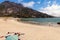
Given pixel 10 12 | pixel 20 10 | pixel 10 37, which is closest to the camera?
pixel 10 37

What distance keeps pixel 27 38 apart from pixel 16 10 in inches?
1408

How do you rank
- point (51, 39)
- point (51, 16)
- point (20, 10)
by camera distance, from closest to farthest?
point (51, 39) < point (51, 16) < point (20, 10)

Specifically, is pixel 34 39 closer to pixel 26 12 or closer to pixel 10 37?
pixel 10 37

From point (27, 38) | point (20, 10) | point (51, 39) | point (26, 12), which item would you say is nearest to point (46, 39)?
point (51, 39)

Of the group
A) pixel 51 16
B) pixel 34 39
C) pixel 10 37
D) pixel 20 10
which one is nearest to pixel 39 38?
pixel 34 39

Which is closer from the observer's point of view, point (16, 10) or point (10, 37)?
point (10, 37)

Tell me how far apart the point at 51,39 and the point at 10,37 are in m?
1.78

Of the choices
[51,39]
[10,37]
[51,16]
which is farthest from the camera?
[51,16]

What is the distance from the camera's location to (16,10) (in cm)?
4181

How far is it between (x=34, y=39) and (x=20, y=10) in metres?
35.8

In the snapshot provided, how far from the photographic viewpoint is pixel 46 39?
20.3 ft

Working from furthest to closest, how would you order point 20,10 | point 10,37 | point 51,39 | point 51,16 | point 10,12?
point 20,10
point 10,12
point 51,16
point 51,39
point 10,37

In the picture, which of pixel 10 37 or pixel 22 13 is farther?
pixel 22 13

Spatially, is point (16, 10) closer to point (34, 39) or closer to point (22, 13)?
point (22, 13)
